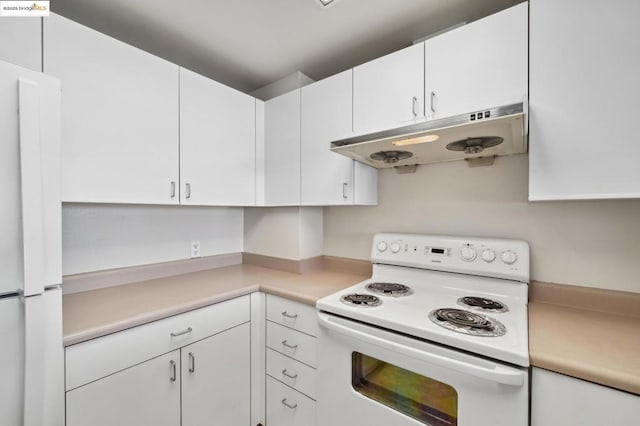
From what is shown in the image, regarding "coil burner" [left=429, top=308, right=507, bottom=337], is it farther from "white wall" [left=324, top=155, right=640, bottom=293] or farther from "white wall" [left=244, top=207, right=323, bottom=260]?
"white wall" [left=244, top=207, right=323, bottom=260]

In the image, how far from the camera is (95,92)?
122cm

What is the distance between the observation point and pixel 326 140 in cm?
164

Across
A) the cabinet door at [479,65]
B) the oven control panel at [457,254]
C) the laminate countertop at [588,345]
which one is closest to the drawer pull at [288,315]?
the oven control panel at [457,254]

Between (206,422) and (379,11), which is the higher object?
(379,11)

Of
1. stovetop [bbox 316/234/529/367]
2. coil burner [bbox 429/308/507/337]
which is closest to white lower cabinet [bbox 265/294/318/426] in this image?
stovetop [bbox 316/234/529/367]

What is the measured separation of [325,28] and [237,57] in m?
0.64

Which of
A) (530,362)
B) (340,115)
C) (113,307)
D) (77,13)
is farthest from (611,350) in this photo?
(77,13)

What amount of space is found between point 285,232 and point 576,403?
163 centimetres

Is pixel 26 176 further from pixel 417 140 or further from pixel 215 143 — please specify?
pixel 417 140

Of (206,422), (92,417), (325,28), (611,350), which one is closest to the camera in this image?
(611,350)

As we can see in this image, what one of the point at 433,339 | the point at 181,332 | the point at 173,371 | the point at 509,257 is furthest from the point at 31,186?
→ the point at 509,257

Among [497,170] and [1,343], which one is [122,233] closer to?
[1,343]

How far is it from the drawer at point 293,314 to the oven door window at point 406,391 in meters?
0.27

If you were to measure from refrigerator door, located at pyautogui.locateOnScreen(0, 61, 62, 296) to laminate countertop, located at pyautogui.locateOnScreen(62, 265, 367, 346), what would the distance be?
0.34m
